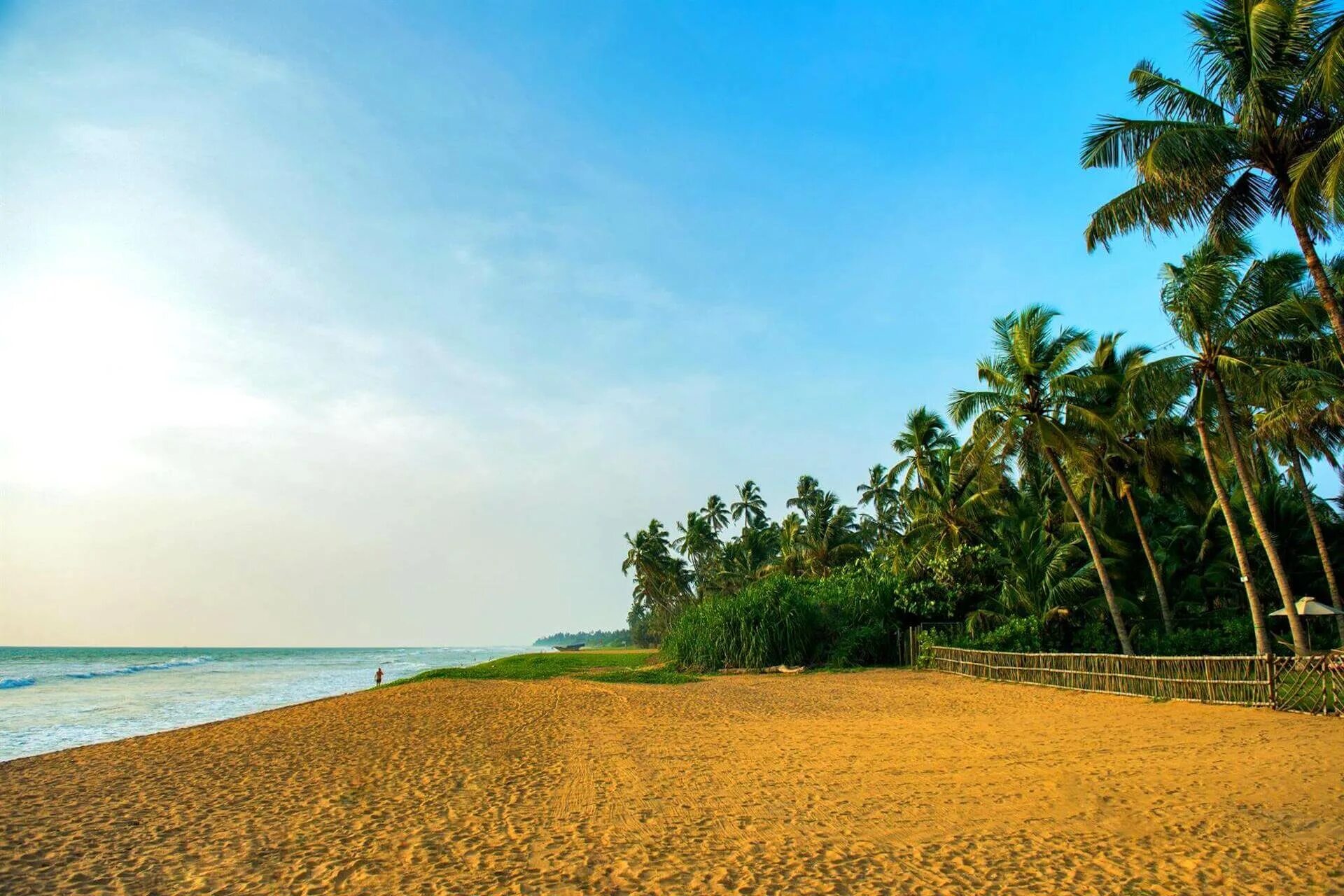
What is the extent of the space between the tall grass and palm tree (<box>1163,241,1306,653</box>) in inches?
520

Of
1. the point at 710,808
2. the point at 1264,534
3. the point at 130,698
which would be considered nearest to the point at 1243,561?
the point at 1264,534

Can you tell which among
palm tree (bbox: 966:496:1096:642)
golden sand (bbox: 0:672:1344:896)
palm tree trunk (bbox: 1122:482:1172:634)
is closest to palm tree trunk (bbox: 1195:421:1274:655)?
golden sand (bbox: 0:672:1344:896)

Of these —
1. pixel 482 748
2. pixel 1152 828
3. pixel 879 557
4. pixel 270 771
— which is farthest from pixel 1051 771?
pixel 879 557

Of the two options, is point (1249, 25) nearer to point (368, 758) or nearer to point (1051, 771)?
point (1051, 771)

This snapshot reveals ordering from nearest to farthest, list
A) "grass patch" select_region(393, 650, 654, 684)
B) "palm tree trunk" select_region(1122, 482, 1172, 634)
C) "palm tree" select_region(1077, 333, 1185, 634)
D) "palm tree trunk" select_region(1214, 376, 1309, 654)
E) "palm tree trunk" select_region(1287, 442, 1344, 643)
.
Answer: "palm tree trunk" select_region(1214, 376, 1309, 654) < "palm tree trunk" select_region(1287, 442, 1344, 643) < "palm tree" select_region(1077, 333, 1185, 634) < "palm tree trunk" select_region(1122, 482, 1172, 634) < "grass patch" select_region(393, 650, 654, 684)

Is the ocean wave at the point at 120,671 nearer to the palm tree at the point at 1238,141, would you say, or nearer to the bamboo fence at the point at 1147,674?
Answer: the bamboo fence at the point at 1147,674

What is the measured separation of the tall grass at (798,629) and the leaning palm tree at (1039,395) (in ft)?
29.7

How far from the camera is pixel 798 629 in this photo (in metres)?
29.3

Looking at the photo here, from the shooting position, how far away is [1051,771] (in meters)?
9.42

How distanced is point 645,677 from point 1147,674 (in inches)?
664

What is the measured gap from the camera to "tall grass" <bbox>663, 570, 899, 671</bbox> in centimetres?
2902

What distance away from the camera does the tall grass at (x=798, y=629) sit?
2902 cm

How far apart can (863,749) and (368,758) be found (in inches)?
299

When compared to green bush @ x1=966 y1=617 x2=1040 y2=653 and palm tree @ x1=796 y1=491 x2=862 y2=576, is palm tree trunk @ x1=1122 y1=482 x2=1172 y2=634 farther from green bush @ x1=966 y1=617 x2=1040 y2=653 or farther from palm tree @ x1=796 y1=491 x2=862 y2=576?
palm tree @ x1=796 y1=491 x2=862 y2=576
